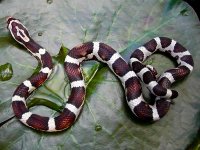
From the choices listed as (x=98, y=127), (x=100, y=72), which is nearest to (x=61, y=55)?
(x=100, y=72)

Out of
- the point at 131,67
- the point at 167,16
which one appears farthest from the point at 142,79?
the point at 167,16

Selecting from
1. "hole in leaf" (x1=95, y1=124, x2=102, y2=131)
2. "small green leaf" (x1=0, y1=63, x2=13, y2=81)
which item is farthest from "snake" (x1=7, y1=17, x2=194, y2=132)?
"hole in leaf" (x1=95, y1=124, x2=102, y2=131)

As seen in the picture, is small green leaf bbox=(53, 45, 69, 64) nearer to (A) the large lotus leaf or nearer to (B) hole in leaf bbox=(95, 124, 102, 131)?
(A) the large lotus leaf

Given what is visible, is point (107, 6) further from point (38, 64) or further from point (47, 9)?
point (38, 64)

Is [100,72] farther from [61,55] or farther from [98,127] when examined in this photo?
[98,127]

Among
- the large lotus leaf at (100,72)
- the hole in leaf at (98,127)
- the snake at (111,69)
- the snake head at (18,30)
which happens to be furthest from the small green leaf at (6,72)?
the hole in leaf at (98,127)

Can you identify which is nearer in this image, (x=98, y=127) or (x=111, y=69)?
(x=98, y=127)

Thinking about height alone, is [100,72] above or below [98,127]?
above
